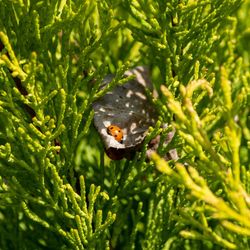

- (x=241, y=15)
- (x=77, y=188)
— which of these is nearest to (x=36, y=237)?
(x=77, y=188)

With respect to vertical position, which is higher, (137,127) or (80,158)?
(137,127)

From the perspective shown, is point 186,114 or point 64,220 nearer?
point 186,114

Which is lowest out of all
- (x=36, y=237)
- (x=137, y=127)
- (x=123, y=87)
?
(x=36, y=237)

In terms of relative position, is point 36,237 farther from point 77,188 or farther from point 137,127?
point 137,127

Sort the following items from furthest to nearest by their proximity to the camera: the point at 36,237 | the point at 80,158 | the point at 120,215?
1. the point at 80,158
2. the point at 36,237
3. the point at 120,215

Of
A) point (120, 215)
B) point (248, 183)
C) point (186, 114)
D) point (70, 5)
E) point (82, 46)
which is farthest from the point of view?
point (120, 215)

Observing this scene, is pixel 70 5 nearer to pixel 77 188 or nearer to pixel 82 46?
pixel 82 46
